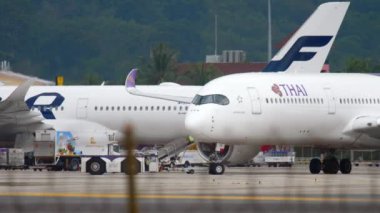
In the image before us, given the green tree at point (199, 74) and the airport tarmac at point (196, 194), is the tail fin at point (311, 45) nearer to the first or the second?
the airport tarmac at point (196, 194)

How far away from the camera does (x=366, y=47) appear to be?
145 m

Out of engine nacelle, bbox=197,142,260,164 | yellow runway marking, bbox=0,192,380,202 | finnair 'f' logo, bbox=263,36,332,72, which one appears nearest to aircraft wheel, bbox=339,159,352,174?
engine nacelle, bbox=197,142,260,164

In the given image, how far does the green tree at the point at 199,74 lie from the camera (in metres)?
102

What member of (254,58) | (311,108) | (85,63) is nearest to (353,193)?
(311,108)

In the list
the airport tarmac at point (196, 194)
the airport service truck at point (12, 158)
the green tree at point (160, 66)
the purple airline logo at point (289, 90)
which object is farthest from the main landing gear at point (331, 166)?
the green tree at point (160, 66)

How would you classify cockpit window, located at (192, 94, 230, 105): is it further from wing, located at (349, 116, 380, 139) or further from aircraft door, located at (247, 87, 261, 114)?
wing, located at (349, 116, 380, 139)

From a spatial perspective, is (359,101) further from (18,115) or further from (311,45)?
(18,115)

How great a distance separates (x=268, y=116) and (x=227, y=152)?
229cm

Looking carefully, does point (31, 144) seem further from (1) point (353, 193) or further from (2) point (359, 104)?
(1) point (353, 193)

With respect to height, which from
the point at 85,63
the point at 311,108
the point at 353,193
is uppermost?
the point at 85,63

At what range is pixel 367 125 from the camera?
4562cm

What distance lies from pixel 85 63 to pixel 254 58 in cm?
2683

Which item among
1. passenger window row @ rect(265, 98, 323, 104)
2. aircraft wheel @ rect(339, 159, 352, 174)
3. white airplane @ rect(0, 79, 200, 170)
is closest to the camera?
passenger window row @ rect(265, 98, 323, 104)

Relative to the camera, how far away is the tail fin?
180 feet
